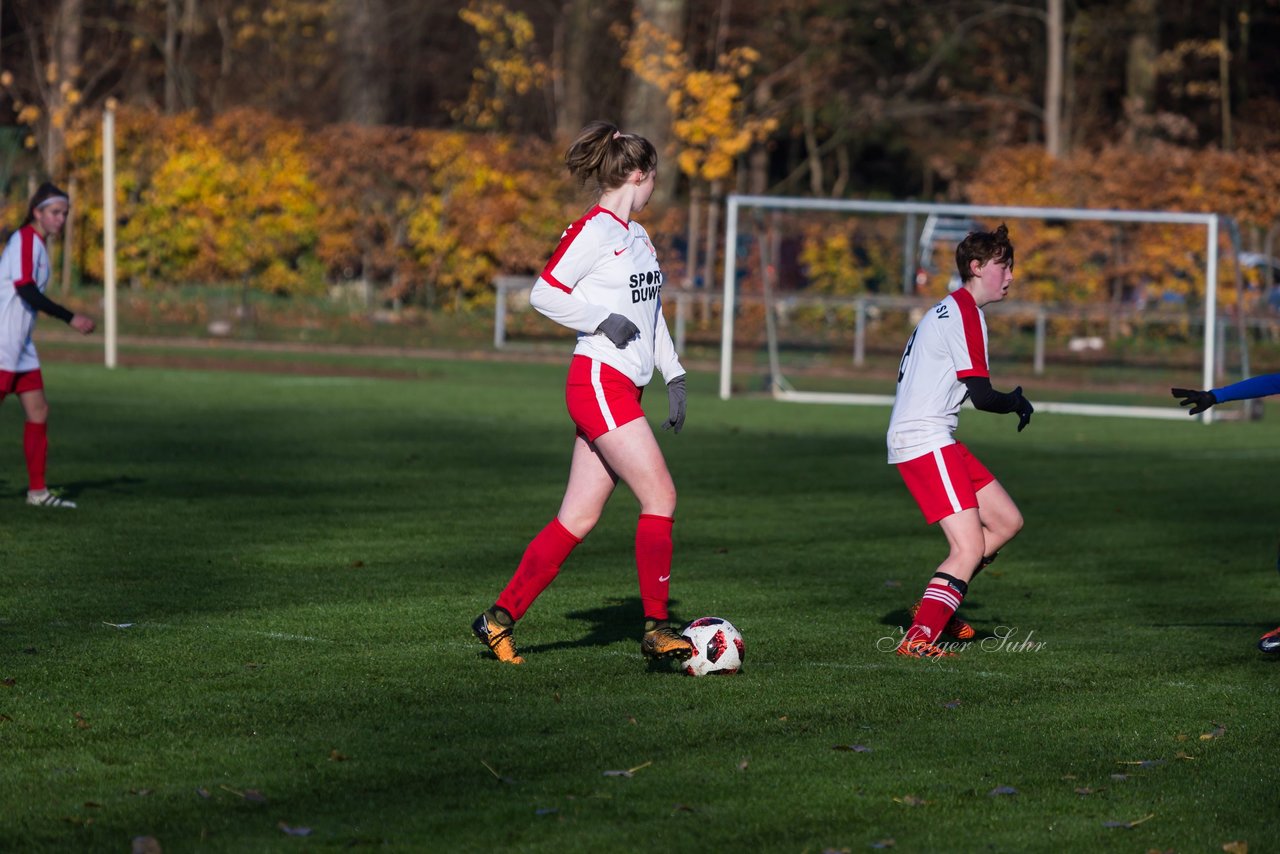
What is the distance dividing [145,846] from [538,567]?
255cm

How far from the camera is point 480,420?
18.5m

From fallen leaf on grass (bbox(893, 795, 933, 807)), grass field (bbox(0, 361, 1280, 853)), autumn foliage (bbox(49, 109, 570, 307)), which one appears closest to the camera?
grass field (bbox(0, 361, 1280, 853))

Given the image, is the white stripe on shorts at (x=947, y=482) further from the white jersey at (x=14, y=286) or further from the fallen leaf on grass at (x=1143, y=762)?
the white jersey at (x=14, y=286)

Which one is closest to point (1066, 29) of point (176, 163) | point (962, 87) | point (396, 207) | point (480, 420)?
point (962, 87)

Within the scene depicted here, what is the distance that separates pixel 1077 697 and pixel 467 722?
2237 mm

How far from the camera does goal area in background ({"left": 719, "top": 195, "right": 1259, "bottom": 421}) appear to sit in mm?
25562

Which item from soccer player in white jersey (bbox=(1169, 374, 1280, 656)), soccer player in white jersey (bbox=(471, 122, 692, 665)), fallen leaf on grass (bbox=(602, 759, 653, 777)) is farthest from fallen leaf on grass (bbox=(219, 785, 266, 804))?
soccer player in white jersey (bbox=(1169, 374, 1280, 656))

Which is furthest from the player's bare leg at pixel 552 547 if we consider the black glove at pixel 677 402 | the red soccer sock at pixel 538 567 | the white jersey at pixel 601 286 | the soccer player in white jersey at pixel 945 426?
the soccer player in white jersey at pixel 945 426

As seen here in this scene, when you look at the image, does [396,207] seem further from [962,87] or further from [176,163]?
[962,87]

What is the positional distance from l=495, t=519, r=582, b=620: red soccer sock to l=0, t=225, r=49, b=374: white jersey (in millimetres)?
5283

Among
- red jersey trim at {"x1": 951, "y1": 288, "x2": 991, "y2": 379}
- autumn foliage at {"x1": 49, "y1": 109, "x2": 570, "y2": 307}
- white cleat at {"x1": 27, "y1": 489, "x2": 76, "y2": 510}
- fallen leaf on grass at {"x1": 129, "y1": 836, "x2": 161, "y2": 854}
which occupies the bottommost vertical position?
fallen leaf on grass at {"x1": 129, "y1": 836, "x2": 161, "y2": 854}

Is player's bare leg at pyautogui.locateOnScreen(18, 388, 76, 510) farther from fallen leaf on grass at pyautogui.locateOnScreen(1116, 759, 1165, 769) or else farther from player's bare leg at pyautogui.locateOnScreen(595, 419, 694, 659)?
fallen leaf on grass at pyautogui.locateOnScreen(1116, 759, 1165, 769)

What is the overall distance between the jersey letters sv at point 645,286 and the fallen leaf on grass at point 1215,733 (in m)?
2.44

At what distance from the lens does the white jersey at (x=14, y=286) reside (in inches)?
440
